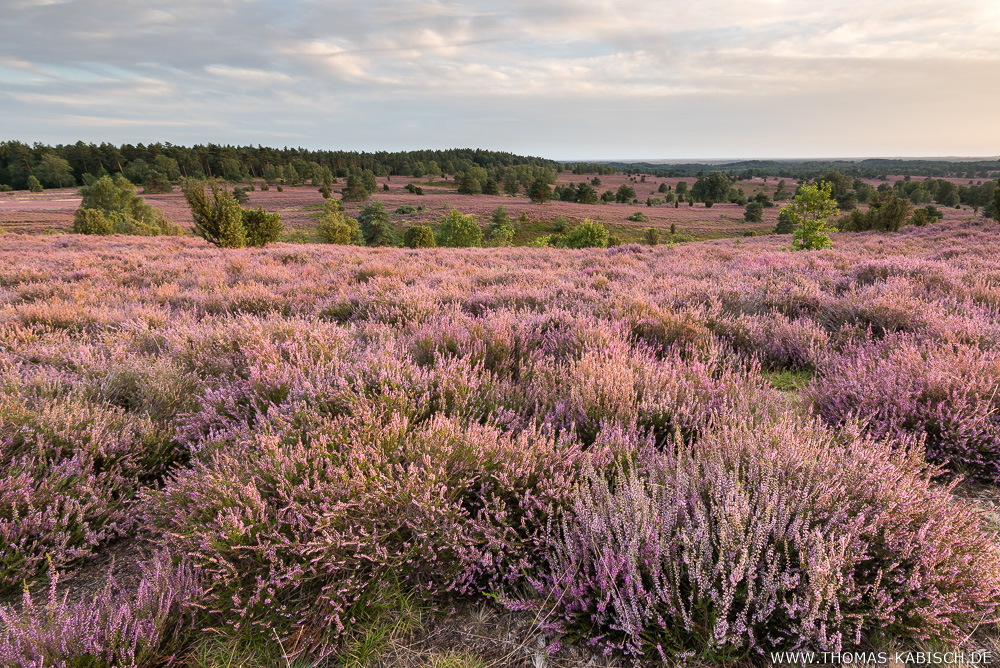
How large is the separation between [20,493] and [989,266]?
13.1m

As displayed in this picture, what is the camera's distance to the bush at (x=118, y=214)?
39156 mm

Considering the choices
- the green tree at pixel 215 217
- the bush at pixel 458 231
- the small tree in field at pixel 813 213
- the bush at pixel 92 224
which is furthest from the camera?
the bush at pixel 458 231

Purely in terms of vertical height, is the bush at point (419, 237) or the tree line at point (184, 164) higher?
the tree line at point (184, 164)

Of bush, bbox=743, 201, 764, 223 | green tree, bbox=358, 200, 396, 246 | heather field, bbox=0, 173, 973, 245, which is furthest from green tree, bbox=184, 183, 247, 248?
bush, bbox=743, 201, 764, 223

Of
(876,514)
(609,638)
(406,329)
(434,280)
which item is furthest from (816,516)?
(434,280)

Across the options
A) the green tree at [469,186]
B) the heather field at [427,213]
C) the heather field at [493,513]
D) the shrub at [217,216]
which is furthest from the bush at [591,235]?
the green tree at [469,186]

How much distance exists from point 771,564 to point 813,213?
25.9 metres

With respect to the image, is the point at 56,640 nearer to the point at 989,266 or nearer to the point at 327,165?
the point at 989,266

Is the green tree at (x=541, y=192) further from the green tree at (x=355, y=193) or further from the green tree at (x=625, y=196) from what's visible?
the green tree at (x=355, y=193)

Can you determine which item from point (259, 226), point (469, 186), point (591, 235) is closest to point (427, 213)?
point (469, 186)

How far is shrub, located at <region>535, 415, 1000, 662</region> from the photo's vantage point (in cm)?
143

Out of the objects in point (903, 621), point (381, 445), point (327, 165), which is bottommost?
point (903, 621)

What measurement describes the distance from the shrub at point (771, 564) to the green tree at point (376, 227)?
57593mm

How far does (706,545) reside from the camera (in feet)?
4.99
